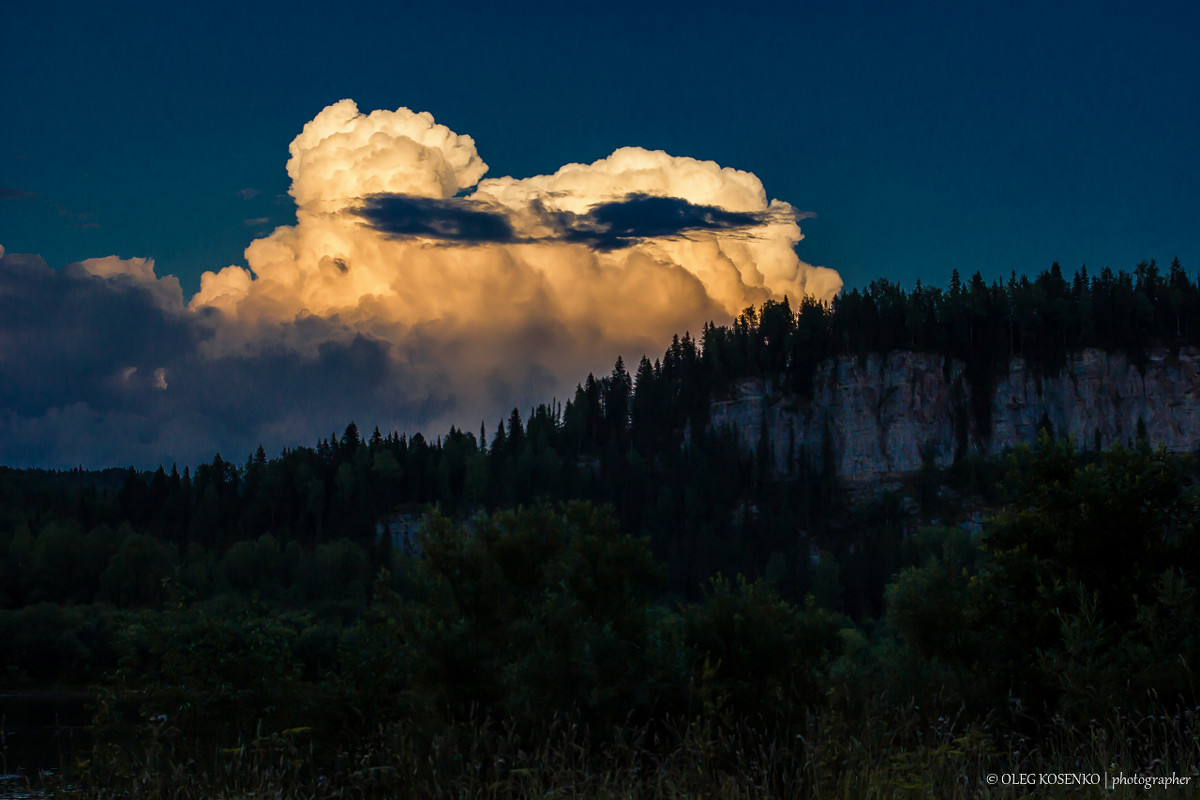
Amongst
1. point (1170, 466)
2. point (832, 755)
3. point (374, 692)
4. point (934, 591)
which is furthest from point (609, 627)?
point (832, 755)

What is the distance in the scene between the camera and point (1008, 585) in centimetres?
2686

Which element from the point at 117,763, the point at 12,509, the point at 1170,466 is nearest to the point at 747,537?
the point at 12,509

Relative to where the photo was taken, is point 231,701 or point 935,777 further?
point 231,701

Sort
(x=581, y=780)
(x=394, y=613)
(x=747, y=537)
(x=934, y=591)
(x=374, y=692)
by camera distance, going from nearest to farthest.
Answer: (x=581, y=780) < (x=374, y=692) < (x=394, y=613) < (x=934, y=591) < (x=747, y=537)

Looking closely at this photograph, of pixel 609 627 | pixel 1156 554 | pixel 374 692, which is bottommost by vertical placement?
pixel 374 692

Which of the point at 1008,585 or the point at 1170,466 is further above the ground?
the point at 1170,466

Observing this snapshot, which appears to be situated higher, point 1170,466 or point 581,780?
point 1170,466

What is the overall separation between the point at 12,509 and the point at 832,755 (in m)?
224

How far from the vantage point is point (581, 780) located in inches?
292

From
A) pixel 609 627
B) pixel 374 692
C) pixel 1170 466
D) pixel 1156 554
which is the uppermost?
pixel 1170 466

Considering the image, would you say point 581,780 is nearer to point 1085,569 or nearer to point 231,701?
point 231,701

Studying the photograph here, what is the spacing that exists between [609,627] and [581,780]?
1894cm

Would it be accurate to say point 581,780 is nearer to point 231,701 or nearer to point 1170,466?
point 231,701

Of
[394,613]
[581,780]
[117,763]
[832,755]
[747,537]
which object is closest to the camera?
[581,780]
